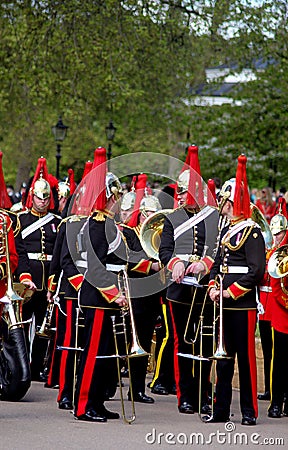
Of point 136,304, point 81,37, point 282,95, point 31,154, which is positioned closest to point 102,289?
point 136,304

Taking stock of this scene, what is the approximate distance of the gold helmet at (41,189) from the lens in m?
12.9

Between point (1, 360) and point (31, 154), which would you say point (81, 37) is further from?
point (31, 154)

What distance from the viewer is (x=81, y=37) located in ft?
73.6

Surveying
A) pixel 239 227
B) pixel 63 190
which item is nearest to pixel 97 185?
pixel 239 227

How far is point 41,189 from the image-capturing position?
1293cm

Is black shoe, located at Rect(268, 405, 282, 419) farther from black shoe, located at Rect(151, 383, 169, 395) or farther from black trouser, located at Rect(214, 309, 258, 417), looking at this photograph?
black shoe, located at Rect(151, 383, 169, 395)

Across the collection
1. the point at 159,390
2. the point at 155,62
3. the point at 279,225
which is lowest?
the point at 159,390

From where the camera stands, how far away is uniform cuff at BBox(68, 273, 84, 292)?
10898 mm

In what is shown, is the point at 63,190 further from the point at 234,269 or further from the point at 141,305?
the point at 234,269

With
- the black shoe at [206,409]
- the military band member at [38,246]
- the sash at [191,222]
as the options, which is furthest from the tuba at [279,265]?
the military band member at [38,246]

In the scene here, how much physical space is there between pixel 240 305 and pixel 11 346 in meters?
1.91

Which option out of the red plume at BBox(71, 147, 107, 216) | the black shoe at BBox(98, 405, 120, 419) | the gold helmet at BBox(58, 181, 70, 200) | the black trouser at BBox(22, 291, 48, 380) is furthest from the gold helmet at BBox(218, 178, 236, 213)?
the gold helmet at BBox(58, 181, 70, 200)

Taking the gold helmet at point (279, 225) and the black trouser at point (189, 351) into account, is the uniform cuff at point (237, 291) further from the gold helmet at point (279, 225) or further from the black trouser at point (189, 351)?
the gold helmet at point (279, 225)

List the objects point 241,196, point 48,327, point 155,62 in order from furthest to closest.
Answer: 1. point 155,62
2. point 48,327
3. point 241,196
